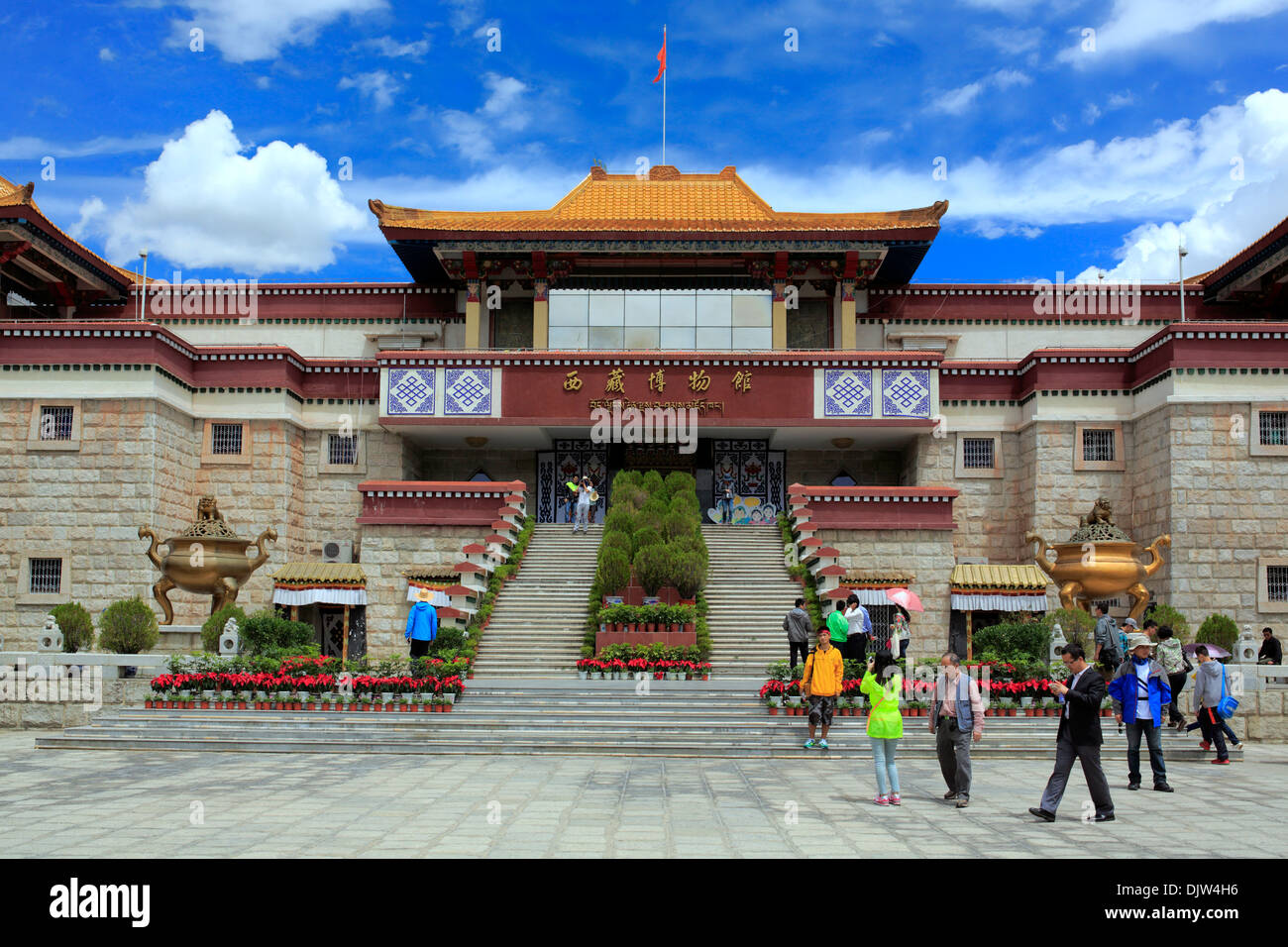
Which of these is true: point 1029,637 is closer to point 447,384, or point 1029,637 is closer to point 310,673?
point 310,673

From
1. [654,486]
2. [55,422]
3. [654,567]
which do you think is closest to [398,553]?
[654,486]

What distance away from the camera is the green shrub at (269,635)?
680 inches

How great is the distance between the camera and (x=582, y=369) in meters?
26.4

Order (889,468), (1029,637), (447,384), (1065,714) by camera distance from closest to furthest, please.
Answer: (1065,714) → (1029,637) → (447,384) → (889,468)

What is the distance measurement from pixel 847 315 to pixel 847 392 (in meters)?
2.98

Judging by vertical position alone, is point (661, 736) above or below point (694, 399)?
below

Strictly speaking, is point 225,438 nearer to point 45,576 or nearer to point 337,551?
point 337,551

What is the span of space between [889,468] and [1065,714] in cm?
1926

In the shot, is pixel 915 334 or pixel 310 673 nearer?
pixel 310 673

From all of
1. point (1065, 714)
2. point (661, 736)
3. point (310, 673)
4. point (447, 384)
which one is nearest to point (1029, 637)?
point (661, 736)

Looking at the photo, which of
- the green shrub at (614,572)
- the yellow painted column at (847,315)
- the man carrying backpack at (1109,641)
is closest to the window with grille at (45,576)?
the green shrub at (614,572)

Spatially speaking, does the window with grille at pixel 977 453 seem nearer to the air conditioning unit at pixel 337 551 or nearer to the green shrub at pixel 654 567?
the green shrub at pixel 654 567

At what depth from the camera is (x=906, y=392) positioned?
84.7 ft
